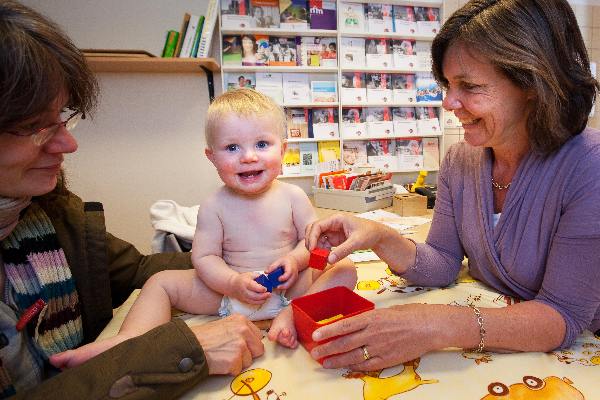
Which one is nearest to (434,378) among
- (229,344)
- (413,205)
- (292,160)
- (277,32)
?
(229,344)

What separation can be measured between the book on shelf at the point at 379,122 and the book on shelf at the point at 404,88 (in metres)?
0.13

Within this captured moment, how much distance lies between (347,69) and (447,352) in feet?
8.21

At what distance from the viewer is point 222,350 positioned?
2.48 ft

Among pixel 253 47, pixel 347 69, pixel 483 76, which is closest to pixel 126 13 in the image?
pixel 253 47

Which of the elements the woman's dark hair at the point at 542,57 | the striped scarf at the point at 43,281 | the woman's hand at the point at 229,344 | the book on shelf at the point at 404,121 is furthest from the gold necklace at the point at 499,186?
the book on shelf at the point at 404,121

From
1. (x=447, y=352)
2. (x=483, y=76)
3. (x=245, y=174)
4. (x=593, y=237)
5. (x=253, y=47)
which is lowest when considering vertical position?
(x=447, y=352)

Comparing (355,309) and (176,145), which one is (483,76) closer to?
(355,309)

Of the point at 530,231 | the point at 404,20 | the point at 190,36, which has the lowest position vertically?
the point at 530,231

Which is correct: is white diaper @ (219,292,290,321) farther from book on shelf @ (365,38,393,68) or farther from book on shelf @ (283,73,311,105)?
book on shelf @ (365,38,393,68)

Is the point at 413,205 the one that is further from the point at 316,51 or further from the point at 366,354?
the point at 366,354

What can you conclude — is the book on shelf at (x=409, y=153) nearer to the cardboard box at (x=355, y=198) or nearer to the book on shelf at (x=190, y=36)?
the cardboard box at (x=355, y=198)

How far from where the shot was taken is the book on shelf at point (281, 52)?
2.87m

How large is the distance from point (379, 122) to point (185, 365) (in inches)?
107

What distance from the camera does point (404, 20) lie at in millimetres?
3041
